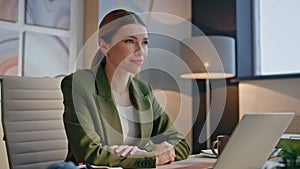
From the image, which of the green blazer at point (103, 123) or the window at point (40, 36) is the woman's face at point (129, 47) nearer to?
the green blazer at point (103, 123)

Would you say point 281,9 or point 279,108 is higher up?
point 281,9

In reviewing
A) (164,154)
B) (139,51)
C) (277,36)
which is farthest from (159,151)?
(277,36)

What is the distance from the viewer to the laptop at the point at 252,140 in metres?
0.86

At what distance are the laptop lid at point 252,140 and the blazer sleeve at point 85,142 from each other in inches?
17.0

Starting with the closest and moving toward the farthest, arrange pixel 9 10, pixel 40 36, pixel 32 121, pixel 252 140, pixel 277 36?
pixel 252 140, pixel 32 121, pixel 9 10, pixel 40 36, pixel 277 36

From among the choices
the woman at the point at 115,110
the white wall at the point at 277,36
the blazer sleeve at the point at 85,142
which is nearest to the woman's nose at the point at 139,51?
the woman at the point at 115,110

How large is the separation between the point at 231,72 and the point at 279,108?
16.8 inches

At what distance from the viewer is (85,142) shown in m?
1.38

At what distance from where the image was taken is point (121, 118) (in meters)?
1.57

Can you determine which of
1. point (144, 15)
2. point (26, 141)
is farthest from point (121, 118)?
point (144, 15)

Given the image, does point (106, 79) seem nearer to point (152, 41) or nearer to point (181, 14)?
point (152, 41)

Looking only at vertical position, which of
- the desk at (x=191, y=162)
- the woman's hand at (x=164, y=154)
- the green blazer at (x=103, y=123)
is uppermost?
the green blazer at (x=103, y=123)

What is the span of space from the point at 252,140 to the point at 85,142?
2.11 ft

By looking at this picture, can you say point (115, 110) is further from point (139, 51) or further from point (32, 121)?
point (32, 121)
